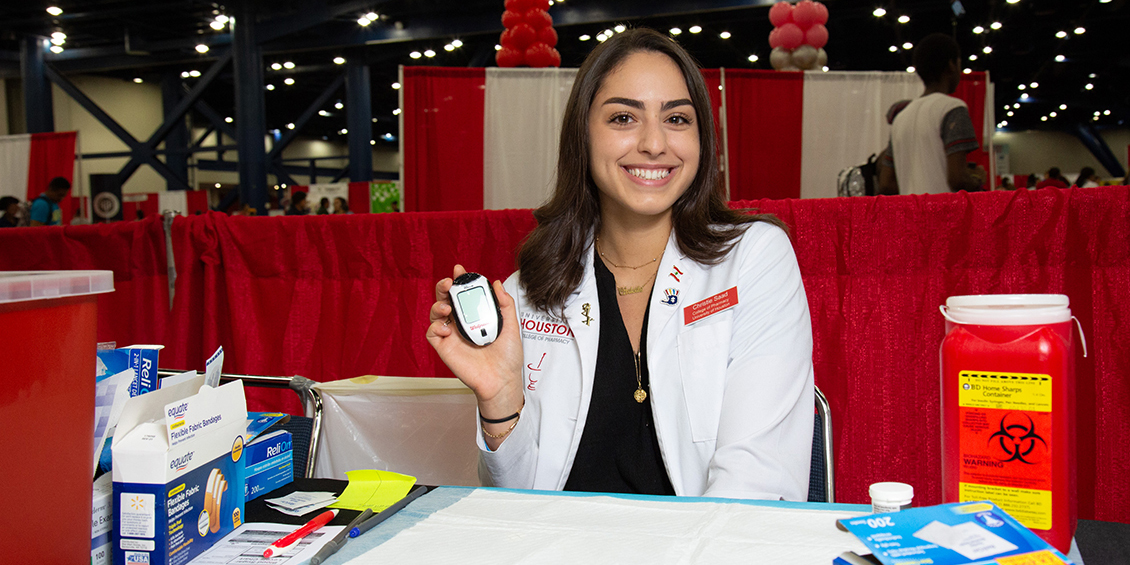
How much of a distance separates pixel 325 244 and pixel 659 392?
1.69 meters

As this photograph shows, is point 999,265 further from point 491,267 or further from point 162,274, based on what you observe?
point 162,274

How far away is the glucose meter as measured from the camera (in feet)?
3.67

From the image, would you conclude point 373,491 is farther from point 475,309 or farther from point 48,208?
point 48,208

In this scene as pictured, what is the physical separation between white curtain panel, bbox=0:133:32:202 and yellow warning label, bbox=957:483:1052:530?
37.9 ft

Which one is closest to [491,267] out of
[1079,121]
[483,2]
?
[483,2]

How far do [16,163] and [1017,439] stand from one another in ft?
38.6

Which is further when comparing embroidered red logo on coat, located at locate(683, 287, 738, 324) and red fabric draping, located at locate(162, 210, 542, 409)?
red fabric draping, located at locate(162, 210, 542, 409)

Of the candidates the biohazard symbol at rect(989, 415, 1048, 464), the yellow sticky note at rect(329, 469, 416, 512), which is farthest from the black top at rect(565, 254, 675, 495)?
the biohazard symbol at rect(989, 415, 1048, 464)

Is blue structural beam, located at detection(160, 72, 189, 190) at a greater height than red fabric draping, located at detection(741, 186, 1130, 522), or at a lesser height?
greater

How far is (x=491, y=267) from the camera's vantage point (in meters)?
2.52

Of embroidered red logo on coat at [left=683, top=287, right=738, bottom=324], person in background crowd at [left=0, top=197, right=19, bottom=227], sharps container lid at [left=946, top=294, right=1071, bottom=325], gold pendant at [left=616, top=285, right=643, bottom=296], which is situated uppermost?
person in background crowd at [left=0, top=197, right=19, bottom=227]

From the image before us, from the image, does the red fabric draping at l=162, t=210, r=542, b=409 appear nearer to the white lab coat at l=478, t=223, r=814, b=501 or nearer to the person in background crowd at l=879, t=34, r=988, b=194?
the white lab coat at l=478, t=223, r=814, b=501

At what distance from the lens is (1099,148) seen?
84.6 feet

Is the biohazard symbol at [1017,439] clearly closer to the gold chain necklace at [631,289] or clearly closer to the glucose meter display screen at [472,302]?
the glucose meter display screen at [472,302]
